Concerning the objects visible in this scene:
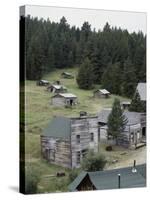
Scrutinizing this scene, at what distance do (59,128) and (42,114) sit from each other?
A: 228 millimetres

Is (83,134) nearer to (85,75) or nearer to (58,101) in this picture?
(58,101)

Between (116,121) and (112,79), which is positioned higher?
(112,79)

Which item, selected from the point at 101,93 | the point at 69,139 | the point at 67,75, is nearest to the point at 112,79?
the point at 101,93

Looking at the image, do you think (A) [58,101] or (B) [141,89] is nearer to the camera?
(A) [58,101]

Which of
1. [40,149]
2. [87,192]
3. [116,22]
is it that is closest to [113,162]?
[87,192]

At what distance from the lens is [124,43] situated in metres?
6.95

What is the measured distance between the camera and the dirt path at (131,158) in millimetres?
6871

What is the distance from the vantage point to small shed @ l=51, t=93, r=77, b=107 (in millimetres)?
6477

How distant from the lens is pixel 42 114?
639 centimetres

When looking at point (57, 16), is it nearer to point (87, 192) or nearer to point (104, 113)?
Answer: point (104, 113)

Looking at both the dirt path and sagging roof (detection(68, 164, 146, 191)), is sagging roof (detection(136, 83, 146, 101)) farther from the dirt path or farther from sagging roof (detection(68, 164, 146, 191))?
sagging roof (detection(68, 164, 146, 191))

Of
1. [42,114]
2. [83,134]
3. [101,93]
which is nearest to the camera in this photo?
[42,114]

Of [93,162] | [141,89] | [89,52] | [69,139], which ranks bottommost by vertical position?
[93,162]

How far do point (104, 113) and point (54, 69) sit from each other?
744 mm
